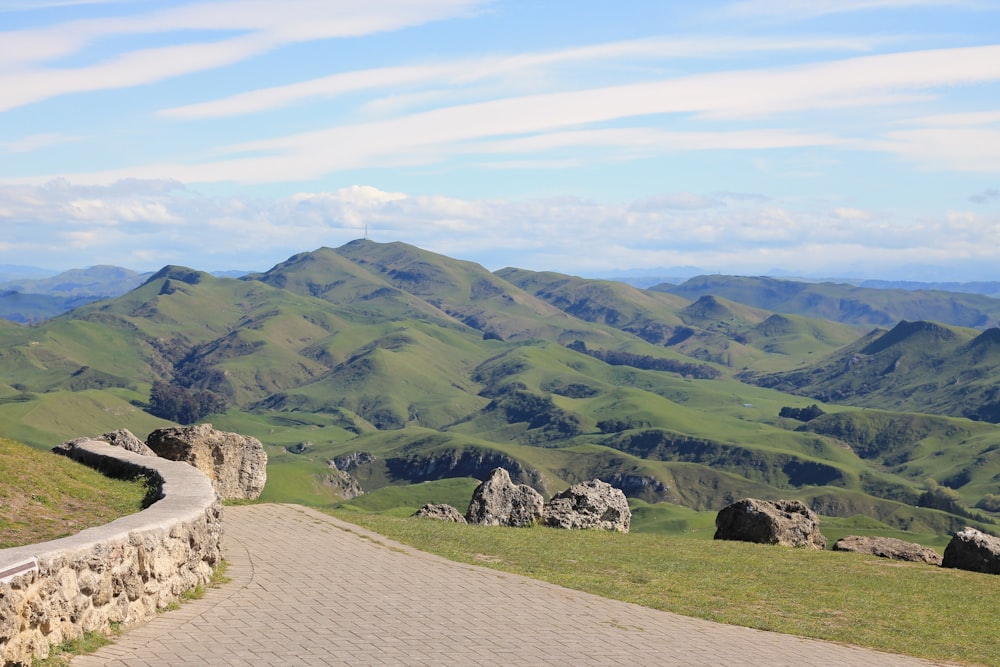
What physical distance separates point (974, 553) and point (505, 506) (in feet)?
51.7

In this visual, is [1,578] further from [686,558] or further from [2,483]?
[686,558]

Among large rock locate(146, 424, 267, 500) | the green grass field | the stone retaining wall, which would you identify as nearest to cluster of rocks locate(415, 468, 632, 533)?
the green grass field

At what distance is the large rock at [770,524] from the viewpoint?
3634 cm

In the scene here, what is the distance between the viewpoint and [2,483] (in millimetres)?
22016

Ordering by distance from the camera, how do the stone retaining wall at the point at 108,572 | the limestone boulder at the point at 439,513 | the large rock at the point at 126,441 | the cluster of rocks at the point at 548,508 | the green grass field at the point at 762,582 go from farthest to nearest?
the limestone boulder at the point at 439,513 → the cluster of rocks at the point at 548,508 → the large rock at the point at 126,441 → the green grass field at the point at 762,582 → the stone retaining wall at the point at 108,572

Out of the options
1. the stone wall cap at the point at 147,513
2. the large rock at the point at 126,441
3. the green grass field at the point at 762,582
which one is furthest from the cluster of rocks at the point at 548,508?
the stone wall cap at the point at 147,513

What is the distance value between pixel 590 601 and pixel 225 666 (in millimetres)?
9061

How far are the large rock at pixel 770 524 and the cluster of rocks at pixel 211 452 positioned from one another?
16.9 meters

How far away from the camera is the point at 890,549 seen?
35.7m

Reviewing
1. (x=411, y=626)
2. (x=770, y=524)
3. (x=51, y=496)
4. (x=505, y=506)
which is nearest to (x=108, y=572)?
(x=411, y=626)

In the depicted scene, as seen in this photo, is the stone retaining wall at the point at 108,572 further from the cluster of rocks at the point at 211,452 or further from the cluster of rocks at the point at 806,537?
the cluster of rocks at the point at 806,537

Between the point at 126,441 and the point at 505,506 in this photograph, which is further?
the point at 505,506

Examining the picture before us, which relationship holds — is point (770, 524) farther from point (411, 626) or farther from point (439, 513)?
point (411, 626)

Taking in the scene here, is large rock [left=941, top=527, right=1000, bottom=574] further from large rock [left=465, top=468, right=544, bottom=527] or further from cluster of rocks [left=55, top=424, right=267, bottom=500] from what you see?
cluster of rocks [left=55, top=424, right=267, bottom=500]
